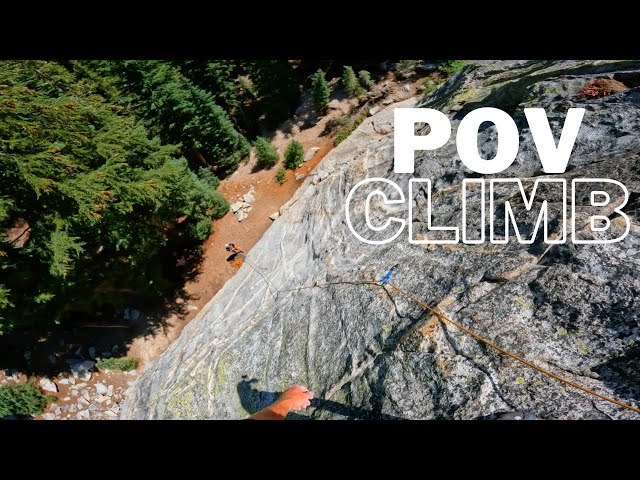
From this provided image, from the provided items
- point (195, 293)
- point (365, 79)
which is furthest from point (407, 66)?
point (195, 293)

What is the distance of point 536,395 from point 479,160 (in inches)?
234

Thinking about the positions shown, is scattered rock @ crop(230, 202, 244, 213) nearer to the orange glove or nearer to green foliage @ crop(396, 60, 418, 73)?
green foliage @ crop(396, 60, 418, 73)

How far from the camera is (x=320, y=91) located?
2052 cm

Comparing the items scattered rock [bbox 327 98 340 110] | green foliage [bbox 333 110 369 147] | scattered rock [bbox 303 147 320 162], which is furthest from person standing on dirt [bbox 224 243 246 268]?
scattered rock [bbox 327 98 340 110]

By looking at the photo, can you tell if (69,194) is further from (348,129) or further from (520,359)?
(348,129)

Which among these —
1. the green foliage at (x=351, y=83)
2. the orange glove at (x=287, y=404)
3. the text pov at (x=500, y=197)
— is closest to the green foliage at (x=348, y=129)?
the green foliage at (x=351, y=83)

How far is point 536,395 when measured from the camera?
477 centimetres

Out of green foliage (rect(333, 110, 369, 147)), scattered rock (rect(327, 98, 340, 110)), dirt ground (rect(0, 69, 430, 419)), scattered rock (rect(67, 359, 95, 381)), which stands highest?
scattered rock (rect(327, 98, 340, 110))

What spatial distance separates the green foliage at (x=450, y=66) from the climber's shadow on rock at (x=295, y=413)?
Result: 62.0ft

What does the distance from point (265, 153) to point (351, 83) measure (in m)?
6.35

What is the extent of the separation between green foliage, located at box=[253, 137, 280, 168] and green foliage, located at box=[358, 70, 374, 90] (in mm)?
6510

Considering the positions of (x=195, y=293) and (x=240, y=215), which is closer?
(x=195, y=293)

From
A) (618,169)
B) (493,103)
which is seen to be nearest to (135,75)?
(493,103)

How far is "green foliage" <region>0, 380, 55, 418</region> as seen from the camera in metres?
12.8
